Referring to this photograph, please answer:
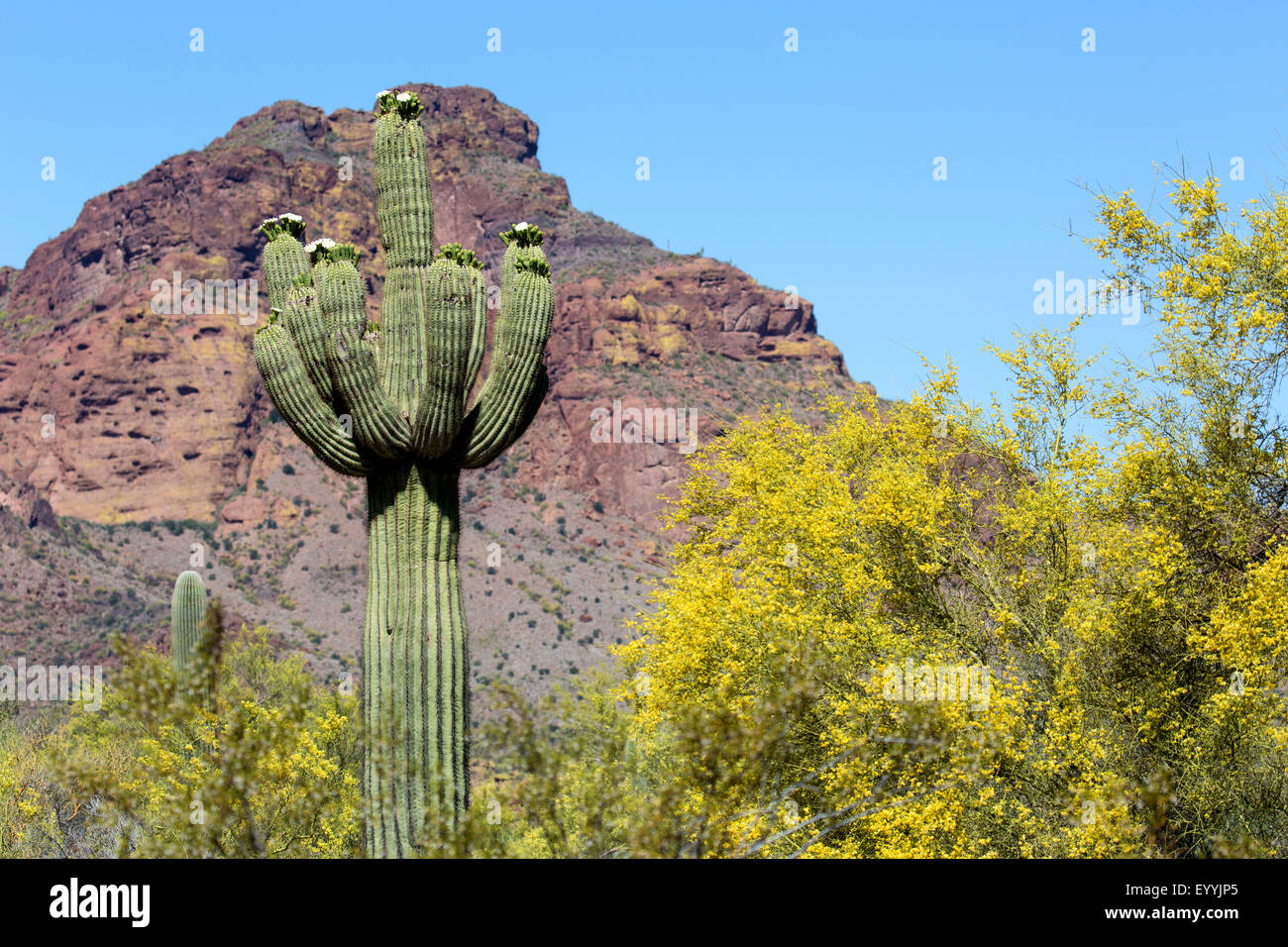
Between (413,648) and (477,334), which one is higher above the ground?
(477,334)

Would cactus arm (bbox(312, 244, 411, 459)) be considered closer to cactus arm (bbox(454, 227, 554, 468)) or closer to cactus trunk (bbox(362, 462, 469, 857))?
cactus trunk (bbox(362, 462, 469, 857))

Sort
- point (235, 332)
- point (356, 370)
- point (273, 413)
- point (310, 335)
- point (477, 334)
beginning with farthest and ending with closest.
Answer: point (235, 332)
point (273, 413)
point (477, 334)
point (310, 335)
point (356, 370)

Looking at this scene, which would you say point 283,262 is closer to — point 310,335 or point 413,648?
point 310,335

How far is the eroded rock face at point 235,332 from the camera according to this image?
108 metres

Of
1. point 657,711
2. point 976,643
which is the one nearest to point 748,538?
point 657,711

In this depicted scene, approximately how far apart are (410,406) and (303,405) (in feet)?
2.97

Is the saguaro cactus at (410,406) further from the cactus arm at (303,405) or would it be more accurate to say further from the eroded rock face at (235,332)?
the eroded rock face at (235,332)

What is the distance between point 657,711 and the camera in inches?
630

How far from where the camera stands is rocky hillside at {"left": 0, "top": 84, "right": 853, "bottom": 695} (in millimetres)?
81188

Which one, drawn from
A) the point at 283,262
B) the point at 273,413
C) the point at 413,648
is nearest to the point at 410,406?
the point at 413,648

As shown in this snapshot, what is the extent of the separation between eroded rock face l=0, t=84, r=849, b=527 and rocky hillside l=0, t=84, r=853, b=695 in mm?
240

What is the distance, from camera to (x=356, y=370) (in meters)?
10.7

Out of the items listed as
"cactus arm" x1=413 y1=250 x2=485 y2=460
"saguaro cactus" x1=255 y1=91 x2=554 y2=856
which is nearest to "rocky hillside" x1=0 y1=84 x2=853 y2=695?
"saguaro cactus" x1=255 y1=91 x2=554 y2=856
